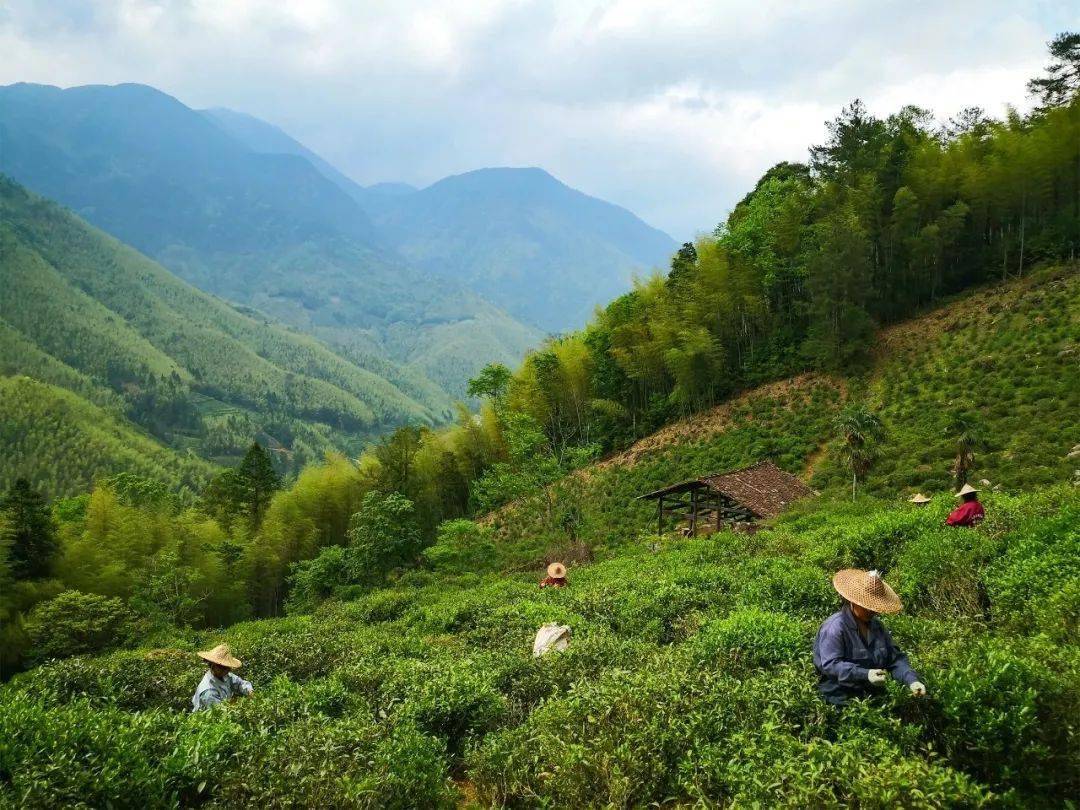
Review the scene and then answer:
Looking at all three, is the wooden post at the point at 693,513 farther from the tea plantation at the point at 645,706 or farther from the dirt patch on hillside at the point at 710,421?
the dirt patch on hillside at the point at 710,421

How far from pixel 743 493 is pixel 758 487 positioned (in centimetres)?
115

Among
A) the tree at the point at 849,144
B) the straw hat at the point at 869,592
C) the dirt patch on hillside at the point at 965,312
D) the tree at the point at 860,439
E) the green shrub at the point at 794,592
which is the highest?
the tree at the point at 849,144

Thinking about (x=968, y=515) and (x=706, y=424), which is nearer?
(x=968, y=515)

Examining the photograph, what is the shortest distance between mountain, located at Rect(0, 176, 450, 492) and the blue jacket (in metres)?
88.3

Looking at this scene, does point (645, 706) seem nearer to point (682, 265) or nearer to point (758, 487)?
point (758, 487)

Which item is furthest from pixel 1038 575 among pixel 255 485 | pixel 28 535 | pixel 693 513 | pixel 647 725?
pixel 255 485

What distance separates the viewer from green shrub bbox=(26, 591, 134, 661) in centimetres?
1986

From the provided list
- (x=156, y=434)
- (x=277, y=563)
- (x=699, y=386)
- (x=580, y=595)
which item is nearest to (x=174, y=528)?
(x=277, y=563)

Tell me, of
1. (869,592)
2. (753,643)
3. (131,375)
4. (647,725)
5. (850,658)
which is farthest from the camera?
(131,375)

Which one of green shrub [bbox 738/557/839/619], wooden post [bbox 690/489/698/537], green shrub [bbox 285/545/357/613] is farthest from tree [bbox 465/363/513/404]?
green shrub [bbox 738/557/839/619]

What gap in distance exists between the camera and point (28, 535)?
78.5 feet

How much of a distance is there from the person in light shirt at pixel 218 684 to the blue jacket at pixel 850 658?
5.80 meters

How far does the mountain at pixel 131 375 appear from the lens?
9219cm

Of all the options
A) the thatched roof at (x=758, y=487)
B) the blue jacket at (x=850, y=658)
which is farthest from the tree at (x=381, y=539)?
the blue jacket at (x=850, y=658)
